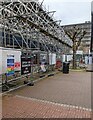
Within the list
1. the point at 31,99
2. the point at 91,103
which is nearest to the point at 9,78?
the point at 31,99

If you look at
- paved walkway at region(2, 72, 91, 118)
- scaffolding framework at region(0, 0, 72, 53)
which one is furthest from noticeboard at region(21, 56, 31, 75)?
scaffolding framework at region(0, 0, 72, 53)

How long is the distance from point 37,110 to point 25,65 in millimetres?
4704

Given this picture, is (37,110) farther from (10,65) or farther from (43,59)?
(43,59)

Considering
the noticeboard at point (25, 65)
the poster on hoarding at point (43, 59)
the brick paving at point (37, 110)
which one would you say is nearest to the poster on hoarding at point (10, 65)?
the noticeboard at point (25, 65)

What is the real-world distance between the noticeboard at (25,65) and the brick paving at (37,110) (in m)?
3.06

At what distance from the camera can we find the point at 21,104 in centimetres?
743

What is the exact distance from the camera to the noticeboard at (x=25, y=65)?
35.4 ft

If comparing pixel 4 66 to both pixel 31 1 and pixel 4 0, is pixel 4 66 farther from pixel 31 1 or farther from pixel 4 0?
pixel 31 1

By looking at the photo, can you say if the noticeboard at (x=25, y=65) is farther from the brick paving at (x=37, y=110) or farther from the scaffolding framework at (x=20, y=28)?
the brick paving at (x=37, y=110)

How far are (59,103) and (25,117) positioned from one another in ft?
6.98

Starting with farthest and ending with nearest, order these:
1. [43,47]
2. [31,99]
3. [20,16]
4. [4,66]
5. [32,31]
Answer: [43,47], [32,31], [20,16], [4,66], [31,99]

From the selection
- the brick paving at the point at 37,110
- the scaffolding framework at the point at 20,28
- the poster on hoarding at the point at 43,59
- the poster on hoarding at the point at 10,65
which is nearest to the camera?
the brick paving at the point at 37,110

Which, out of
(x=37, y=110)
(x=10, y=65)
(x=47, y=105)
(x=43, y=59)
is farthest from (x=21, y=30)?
(x=37, y=110)

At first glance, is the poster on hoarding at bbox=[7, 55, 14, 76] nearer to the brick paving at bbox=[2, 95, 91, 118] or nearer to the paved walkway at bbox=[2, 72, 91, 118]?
the paved walkway at bbox=[2, 72, 91, 118]
